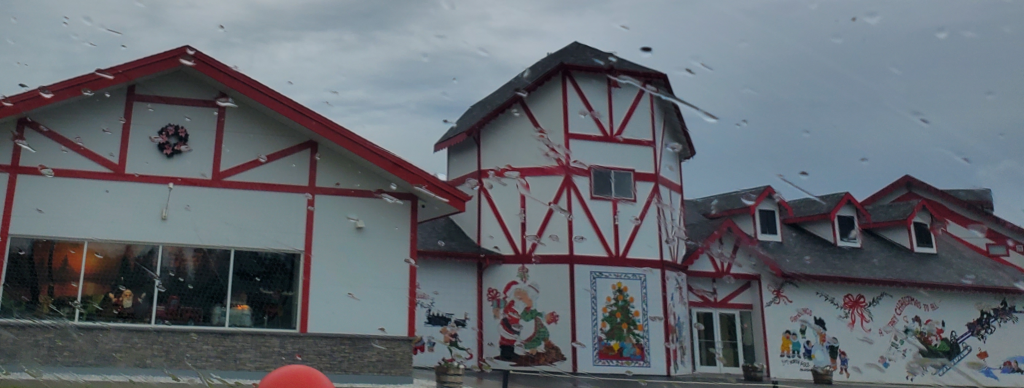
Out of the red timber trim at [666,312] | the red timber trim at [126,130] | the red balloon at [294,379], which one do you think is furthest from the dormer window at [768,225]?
the red balloon at [294,379]

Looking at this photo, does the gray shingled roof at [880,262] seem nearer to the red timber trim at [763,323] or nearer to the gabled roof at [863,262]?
the gabled roof at [863,262]

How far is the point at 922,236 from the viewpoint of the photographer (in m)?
23.1

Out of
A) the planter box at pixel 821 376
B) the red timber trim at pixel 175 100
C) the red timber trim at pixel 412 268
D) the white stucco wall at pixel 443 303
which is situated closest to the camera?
the red timber trim at pixel 175 100

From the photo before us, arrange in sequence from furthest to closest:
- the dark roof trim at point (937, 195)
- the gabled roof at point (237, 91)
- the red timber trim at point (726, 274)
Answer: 1. the dark roof trim at point (937, 195)
2. the red timber trim at point (726, 274)
3. the gabled roof at point (237, 91)

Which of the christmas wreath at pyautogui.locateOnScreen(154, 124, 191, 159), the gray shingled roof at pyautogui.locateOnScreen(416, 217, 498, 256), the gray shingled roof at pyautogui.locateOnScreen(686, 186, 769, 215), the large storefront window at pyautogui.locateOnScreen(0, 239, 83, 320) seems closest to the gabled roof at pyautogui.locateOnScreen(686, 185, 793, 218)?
the gray shingled roof at pyautogui.locateOnScreen(686, 186, 769, 215)

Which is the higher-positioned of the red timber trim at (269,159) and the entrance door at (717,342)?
the red timber trim at (269,159)

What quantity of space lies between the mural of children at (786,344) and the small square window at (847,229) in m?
4.10

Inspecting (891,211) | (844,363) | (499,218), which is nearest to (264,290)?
(499,218)

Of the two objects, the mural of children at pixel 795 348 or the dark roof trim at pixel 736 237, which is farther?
the dark roof trim at pixel 736 237

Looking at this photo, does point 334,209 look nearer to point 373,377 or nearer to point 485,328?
point 373,377

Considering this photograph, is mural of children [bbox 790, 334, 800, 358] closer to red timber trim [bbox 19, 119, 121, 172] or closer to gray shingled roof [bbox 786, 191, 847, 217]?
gray shingled roof [bbox 786, 191, 847, 217]

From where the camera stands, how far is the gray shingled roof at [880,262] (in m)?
20.7

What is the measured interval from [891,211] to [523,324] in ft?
43.1

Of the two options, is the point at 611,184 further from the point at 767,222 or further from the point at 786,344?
the point at 786,344
